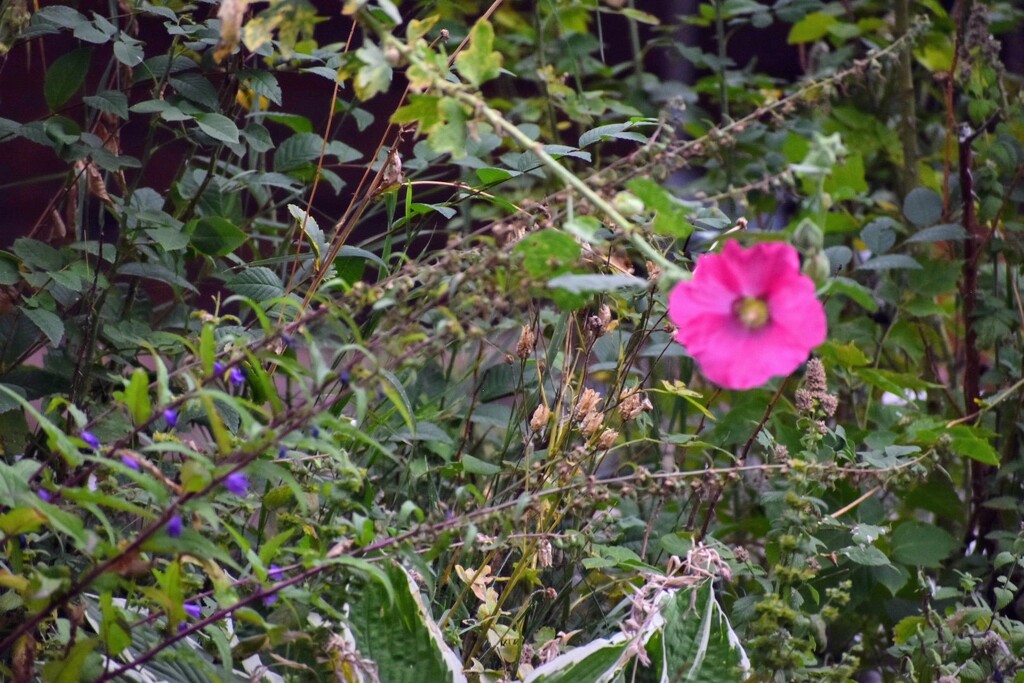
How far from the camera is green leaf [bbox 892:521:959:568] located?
46.6 inches

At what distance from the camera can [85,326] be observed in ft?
3.46

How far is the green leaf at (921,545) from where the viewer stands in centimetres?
118

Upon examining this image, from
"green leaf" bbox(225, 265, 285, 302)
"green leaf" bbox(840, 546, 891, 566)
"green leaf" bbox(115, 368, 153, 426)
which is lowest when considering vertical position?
"green leaf" bbox(840, 546, 891, 566)

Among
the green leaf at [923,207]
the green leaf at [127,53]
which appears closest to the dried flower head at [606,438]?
the green leaf at [127,53]

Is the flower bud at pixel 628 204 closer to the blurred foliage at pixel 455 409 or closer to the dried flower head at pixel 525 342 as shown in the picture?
the blurred foliage at pixel 455 409

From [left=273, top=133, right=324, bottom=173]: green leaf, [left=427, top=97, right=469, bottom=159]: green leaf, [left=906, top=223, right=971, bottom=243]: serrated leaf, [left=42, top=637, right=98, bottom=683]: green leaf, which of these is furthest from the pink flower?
[left=906, top=223, right=971, bottom=243]: serrated leaf

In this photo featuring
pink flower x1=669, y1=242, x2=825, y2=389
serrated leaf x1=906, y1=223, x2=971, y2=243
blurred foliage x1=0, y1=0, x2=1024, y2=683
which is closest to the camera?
→ pink flower x1=669, y1=242, x2=825, y2=389

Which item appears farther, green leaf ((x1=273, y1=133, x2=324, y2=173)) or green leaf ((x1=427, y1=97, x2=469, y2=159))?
green leaf ((x1=273, y1=133, x2=324, y2=173))

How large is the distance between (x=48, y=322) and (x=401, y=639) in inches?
16.9

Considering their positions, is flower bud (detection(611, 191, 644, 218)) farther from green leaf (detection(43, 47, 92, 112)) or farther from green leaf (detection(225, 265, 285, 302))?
green leaf (detection(43, 47, 92, 112))

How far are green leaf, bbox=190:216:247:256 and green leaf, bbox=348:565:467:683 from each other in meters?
0.39

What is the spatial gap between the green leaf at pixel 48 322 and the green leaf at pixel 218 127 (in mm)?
222

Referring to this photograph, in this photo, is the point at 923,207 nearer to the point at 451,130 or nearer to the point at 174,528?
the point at 451,130

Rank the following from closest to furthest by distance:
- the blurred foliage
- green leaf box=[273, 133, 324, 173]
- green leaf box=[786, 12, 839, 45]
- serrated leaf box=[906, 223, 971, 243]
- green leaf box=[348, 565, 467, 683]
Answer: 1. the blurred foliage
2. green leaf box=[348, 565, 467, 683]
3. green leaf box=[273, 133, 324, 173]
4. serrated leaf box=[906, 223, 971, 243]
5. green leaf box=[786, 12, 839, 45]
